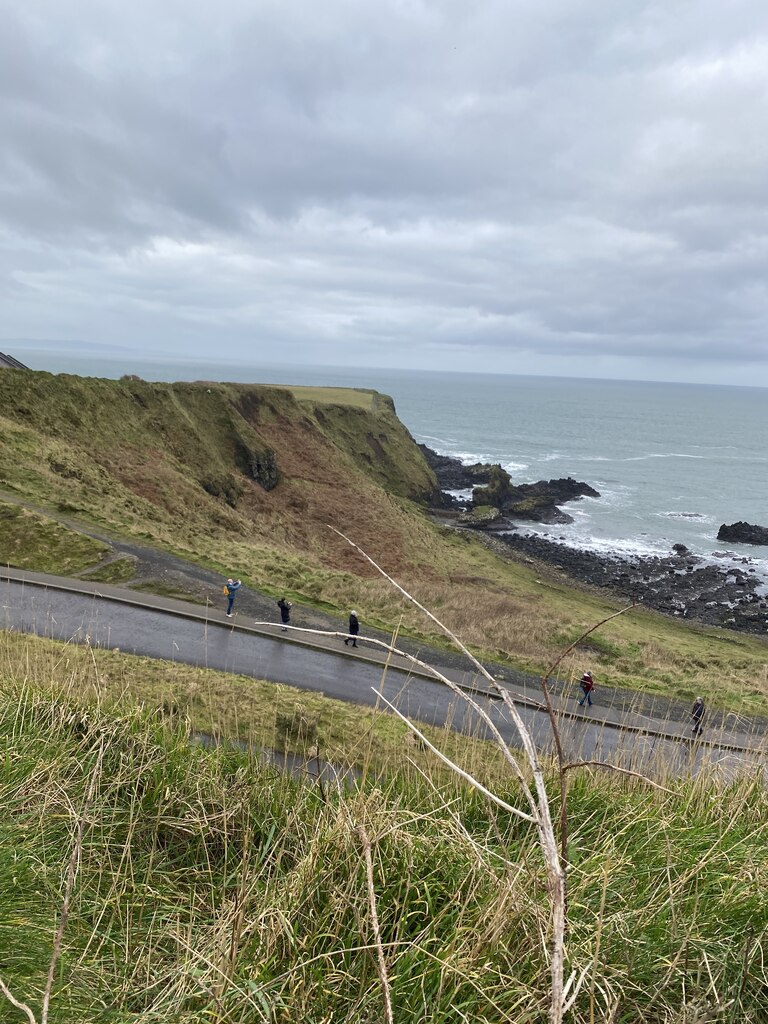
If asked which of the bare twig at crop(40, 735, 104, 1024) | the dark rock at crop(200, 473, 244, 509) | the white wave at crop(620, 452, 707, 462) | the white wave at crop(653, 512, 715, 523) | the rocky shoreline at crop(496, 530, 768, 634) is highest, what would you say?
the white wave at crop(620, 452, 707, 462)

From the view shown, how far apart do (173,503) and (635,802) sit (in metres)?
28.2

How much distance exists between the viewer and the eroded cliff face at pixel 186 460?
25188 millimetres

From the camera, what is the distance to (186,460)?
36.6 metres

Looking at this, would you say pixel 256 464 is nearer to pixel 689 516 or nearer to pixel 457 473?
pixel 457 473

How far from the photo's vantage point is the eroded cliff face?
25188 mm

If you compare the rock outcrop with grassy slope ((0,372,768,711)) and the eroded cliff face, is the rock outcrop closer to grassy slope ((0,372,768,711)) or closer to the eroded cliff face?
the eroded cliff face

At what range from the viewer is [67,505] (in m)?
21.5

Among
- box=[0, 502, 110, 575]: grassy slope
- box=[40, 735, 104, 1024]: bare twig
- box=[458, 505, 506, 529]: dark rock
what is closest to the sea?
box=[458, 505, 506, 529]: dark rock

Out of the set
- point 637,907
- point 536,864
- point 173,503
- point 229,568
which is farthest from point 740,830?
point 173,503

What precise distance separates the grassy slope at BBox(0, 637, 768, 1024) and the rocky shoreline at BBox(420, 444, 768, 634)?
124 ft

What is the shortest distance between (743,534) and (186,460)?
51476 mm

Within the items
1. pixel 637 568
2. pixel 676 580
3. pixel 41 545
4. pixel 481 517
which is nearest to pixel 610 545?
pixel 637 568

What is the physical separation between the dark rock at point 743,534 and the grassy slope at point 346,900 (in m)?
60.9

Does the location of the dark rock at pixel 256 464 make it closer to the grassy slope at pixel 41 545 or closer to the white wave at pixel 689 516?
the grassy slope at pixel 41 545
